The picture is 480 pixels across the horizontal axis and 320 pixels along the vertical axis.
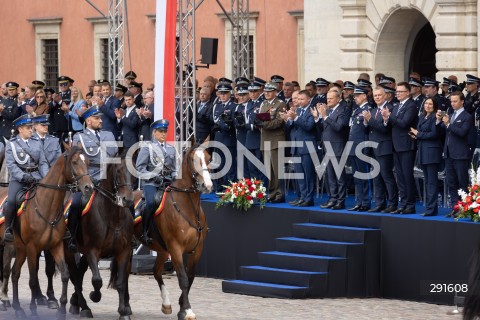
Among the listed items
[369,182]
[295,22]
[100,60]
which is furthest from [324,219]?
[100,60]

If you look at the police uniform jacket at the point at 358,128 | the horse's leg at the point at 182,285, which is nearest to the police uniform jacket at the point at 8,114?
the police uniform jacket at the point at 358,128

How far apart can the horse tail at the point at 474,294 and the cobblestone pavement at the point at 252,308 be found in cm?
603

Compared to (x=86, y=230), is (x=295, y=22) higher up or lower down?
higher up

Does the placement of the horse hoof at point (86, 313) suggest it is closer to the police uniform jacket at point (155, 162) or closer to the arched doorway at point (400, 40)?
the police uniform jacket at point (155, 162)

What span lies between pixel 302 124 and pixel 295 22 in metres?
12.5

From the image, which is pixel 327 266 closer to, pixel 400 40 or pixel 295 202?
pixel 295 202

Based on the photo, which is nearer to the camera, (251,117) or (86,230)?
(86,230)

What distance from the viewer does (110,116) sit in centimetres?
2656

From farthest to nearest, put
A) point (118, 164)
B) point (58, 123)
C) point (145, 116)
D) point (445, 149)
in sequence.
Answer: point (58, 123) → point (145, 116) → point (445, 149) → point (118, 164)

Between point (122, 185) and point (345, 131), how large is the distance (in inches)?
192

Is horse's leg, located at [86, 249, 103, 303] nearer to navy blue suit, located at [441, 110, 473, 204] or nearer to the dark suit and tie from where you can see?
the dark suit and tie

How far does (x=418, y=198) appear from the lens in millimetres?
22188

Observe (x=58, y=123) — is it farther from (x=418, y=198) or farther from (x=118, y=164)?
(x=118, y=164)

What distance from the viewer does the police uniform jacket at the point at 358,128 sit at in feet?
69.1
